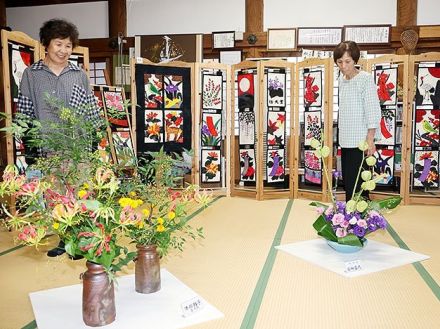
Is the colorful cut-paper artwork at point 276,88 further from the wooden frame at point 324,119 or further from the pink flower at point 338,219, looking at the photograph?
the pink flower at point 338,219

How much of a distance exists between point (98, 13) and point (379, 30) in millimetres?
4090

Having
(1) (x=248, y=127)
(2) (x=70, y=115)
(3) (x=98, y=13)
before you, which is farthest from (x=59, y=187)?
(3) (x=98, y=13)

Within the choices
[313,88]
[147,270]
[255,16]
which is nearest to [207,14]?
[255,16]

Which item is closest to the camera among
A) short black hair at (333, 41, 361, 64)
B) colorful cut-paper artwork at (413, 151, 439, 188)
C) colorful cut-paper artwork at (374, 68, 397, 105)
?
short black hair at (333, 41, 361, 64)

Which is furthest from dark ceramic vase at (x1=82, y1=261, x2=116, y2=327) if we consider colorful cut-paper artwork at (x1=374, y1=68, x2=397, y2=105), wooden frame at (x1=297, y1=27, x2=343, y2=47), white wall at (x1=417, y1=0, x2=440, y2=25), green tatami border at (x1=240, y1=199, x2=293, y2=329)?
white wall at (x1=417, y1=0, x2=440, y2=25)

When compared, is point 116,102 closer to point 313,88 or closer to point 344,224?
point 313,88

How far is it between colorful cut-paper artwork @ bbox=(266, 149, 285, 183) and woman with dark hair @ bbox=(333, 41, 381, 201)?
1.42 meters

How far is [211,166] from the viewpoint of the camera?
5.04 meters

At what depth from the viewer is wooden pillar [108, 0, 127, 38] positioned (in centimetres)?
661

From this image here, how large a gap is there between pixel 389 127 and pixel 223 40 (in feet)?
8.85

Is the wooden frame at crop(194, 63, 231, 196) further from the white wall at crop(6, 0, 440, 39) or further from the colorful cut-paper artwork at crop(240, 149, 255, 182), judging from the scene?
the white wall at crop(6, 0, 440, 39)

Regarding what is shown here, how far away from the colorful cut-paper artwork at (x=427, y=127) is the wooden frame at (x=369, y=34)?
1.71 meters

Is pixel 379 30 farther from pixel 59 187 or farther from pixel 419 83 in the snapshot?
pixel 59 187

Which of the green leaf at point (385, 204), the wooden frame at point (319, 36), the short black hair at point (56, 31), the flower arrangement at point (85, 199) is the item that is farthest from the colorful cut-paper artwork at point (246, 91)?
the flower arrangement at point (85, 199)
